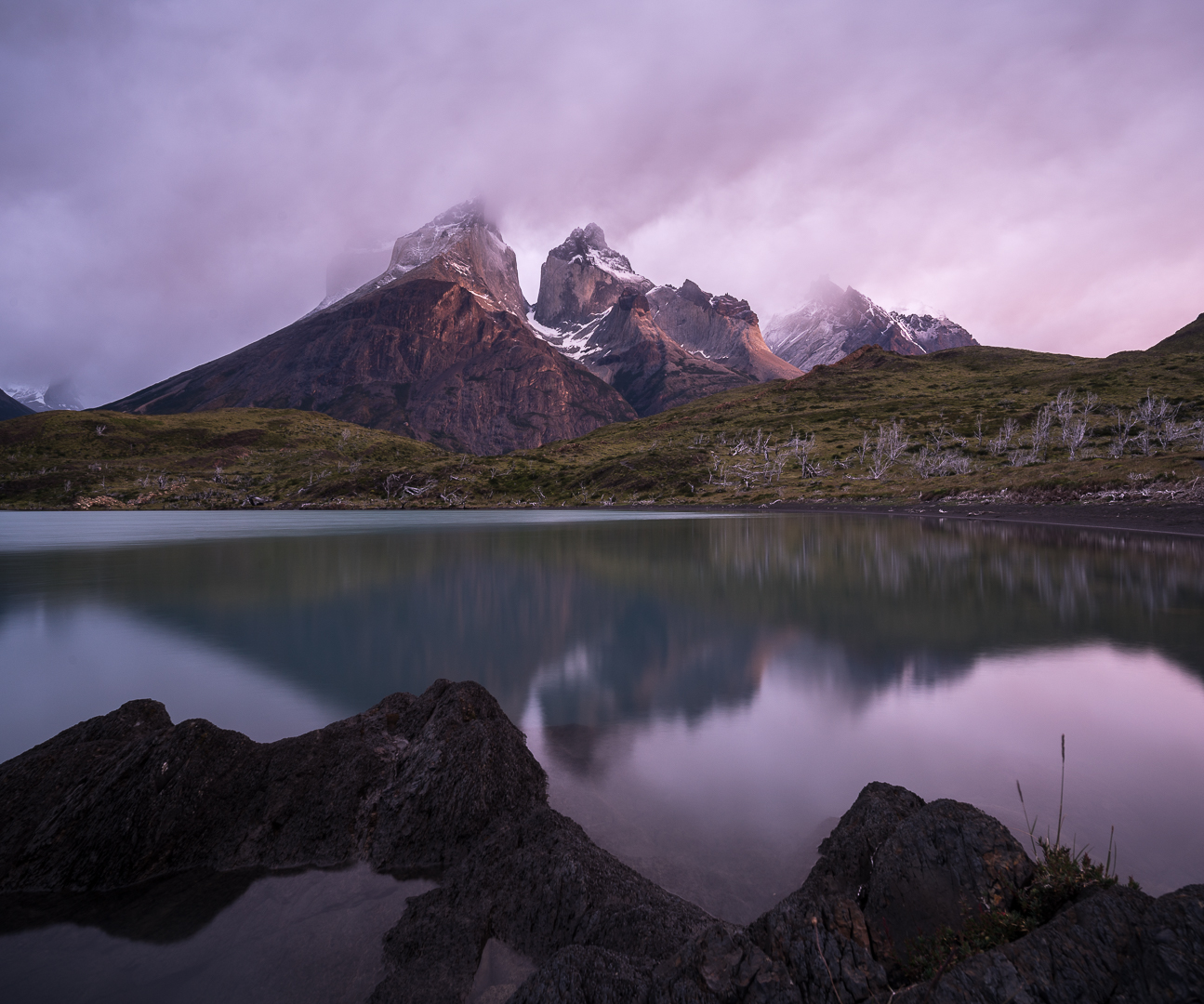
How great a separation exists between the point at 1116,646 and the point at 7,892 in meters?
28.3

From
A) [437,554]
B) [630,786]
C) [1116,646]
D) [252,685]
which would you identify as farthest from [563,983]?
[437,554]

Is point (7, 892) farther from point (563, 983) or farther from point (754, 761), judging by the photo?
point (754, 761)

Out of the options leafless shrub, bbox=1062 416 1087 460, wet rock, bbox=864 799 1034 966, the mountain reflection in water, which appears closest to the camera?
wet rock, bbox=864 799 1034 966

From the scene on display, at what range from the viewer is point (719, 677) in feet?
56.4

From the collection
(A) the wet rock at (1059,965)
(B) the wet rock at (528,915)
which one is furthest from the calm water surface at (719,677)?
(A) the wet rock at (1059,965)

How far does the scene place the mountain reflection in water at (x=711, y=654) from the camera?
997 cm

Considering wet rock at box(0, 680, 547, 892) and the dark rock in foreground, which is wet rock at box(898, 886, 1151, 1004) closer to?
the dark rock in foreground

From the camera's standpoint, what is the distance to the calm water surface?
9.10 meters

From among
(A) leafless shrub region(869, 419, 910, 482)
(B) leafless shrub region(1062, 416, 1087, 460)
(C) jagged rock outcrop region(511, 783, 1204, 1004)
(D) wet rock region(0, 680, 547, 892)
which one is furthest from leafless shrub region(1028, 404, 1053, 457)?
(D) wet rock region(0, 680, 547, 892)

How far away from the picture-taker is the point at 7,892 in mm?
7035

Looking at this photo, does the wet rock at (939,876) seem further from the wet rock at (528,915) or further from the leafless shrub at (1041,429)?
the leafless shrub at (1041,429)

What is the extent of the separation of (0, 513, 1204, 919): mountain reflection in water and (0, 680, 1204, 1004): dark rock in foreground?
1672mm

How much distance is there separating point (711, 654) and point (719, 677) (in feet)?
7.88

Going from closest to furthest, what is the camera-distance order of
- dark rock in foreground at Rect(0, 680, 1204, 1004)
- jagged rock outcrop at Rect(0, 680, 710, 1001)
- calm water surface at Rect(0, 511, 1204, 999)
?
1. dark rock in foreground at Rect(0, 680, 1204, 1004)
2. jagged rock outcrop at Rect(0, 680, 710, 1001)
3. calm water surface at Rect(0, 511, 1204, 999)
